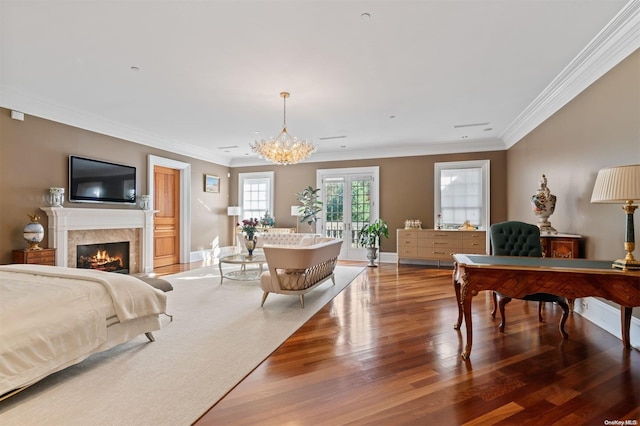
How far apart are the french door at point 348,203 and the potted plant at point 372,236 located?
1.84 feet

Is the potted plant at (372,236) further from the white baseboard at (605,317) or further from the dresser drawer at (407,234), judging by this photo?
the white baseboard at (605,317)

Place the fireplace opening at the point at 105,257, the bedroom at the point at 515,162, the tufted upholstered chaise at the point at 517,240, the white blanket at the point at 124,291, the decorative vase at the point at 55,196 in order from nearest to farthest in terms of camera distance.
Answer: the white blanket at the point at 124,291, the bedroom at the point at 515,162, the tufted upholstered chaise at the point at 517,240, the decorative vase at the point at 55,196, the fireplace opening at the point at 105,257

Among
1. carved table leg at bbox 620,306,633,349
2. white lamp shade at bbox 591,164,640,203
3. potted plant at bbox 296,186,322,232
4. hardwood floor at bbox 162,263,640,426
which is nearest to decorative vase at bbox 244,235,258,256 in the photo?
hardwood floor at bbox 162,263,640,426

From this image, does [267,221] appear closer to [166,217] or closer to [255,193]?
[255,193]

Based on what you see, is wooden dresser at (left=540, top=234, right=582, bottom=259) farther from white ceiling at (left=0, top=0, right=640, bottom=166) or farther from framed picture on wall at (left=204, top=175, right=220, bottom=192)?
framed picture on wall at (left=204, top=175, right=220, bottom=192)

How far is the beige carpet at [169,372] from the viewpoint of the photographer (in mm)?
1781

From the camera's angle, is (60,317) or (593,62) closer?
(60,317)

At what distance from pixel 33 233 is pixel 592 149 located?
7.26 meters

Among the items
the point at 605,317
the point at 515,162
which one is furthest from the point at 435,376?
the point at 515,162

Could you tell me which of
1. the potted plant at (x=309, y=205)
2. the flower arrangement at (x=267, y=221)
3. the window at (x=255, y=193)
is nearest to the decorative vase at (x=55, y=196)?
the flower arrangement at (x=267, y=221)

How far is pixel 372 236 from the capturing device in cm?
715

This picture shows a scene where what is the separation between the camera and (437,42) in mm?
3008

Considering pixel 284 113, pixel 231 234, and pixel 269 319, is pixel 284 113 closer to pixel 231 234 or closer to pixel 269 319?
pixel 269 319

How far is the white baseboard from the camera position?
2.69 metres
